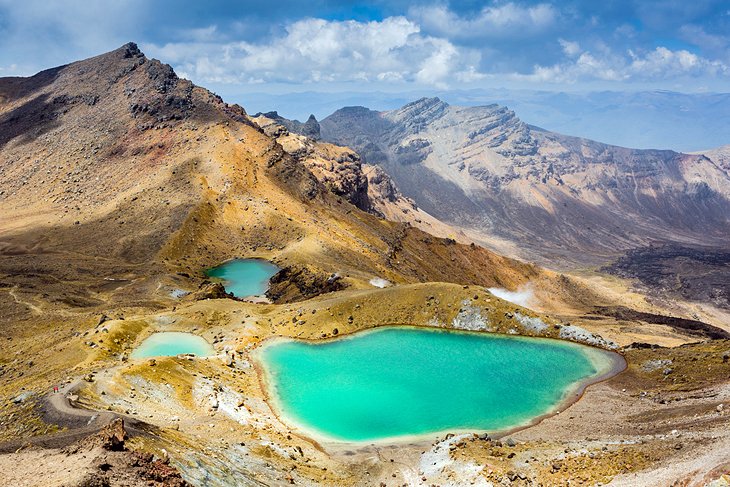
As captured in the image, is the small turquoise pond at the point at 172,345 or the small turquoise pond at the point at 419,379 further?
the small turquoise pond at the point at 172,345

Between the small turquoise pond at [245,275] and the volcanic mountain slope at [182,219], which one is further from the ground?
the volcanic mountain slope at [182,219]

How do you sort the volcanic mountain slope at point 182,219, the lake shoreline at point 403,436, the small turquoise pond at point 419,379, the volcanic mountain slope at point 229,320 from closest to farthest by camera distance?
1. the volcanic mountain slope at point 229,320
2. the lake shoreline at point 403,436
3. the small turquoise pond at point 419,379
4. the volcanic mountain slope at point 182,219

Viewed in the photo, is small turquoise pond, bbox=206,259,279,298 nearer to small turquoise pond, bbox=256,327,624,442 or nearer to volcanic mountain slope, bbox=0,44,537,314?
volcanic mountain slope, bbox=0,44,537,314

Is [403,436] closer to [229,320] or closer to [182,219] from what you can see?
[229,320]

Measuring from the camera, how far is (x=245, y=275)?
135750 millimetres

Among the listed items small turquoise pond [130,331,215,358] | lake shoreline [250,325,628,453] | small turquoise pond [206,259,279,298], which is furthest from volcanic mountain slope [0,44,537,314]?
small turquoise pond [130,331,215,358]

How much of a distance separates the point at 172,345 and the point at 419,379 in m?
35.8

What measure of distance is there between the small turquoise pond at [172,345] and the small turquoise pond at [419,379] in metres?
8.79

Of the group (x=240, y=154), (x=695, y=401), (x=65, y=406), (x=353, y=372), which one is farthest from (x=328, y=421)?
(x=240, y=154)

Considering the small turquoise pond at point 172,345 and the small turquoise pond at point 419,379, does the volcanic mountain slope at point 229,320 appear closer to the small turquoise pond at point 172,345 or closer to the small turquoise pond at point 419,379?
the small turquoise pond at point 172,345

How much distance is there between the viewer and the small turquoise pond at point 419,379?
2266 inches

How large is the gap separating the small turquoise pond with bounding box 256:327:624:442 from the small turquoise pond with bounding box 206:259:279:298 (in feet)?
153

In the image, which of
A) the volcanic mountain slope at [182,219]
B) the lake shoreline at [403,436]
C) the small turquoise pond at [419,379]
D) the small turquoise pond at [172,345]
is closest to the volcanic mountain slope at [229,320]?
the volcanic mountain slope at [182,219]

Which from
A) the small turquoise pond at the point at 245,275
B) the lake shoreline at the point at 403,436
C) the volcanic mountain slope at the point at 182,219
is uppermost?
the volcanic mountain slope at the point at 182,219
